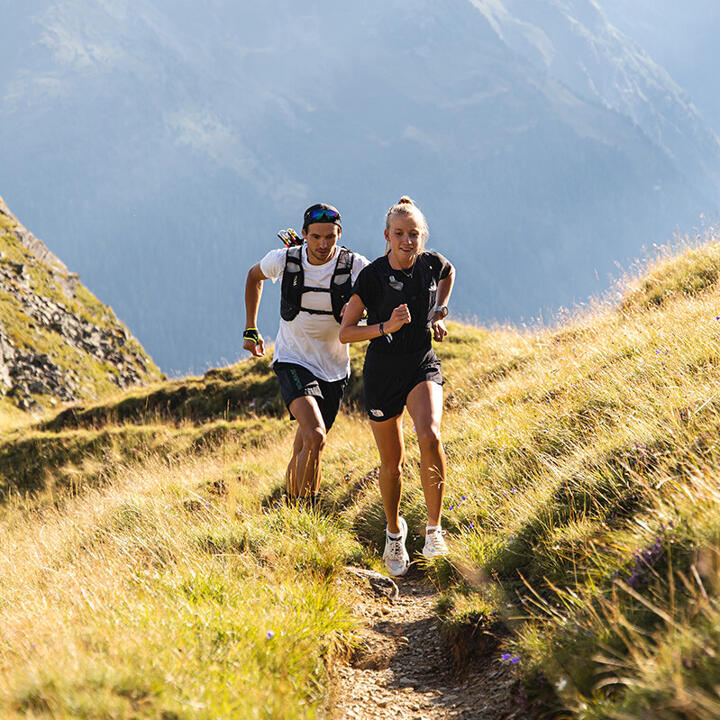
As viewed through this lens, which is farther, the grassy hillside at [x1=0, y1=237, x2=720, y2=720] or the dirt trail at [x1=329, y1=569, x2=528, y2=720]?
the dirt trail at [x1=329, y1=569, x2=528, y2=720]

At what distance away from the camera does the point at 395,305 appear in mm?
5613

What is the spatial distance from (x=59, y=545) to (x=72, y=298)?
39646mm

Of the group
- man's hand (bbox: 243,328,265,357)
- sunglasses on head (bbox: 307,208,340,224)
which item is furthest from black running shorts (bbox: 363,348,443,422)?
Answer: man's hand (bbox: 243,328,265,357)

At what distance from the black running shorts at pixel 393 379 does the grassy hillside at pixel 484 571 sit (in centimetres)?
107

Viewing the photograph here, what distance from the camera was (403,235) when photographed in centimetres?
553

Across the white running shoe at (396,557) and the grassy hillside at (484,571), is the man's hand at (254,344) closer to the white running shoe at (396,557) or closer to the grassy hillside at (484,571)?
the grassy hillside at (484,571)

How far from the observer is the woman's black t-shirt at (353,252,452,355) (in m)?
5.62

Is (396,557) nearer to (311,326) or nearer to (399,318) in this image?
(399,318)

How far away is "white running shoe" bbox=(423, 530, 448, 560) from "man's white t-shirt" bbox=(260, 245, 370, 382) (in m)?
2.04

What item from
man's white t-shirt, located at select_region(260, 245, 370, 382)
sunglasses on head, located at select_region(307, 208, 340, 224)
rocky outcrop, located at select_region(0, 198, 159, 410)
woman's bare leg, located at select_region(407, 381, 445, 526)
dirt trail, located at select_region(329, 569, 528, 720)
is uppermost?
rocky outcrop, located at select_region(0, 198, 159, 410)

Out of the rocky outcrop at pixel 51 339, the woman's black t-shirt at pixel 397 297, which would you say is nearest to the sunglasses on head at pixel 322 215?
the woman's black t-shirt at pixel 397 297

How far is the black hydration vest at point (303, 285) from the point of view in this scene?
667cm

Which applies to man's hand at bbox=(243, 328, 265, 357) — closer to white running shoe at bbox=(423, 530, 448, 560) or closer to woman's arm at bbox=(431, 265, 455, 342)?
woman's arm at bbox=(431, 265, 455, 342)

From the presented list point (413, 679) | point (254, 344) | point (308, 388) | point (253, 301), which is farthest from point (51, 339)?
point (413, 679)
